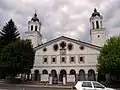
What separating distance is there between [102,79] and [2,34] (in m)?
27.4

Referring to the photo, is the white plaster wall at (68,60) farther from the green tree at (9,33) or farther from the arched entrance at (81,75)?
the green tree at (9,33)

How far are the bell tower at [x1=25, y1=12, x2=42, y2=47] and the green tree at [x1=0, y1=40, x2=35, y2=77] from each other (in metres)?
14.7

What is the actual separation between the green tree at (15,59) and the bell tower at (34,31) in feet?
48.1

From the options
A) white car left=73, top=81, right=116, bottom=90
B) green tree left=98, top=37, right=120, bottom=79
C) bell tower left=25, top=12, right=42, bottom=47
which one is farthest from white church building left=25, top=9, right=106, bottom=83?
white car left=73, top=81, right=116, bottom=90

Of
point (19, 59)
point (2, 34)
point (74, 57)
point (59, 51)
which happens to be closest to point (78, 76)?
point (74, 57)

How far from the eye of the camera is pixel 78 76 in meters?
46.2

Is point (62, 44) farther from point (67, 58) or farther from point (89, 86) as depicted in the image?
point (89, 86)

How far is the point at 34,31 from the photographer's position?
2094 inches

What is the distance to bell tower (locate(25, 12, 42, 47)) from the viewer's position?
53.2 metres

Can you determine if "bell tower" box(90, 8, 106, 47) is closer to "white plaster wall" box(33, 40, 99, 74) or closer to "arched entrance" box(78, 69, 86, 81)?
"white plaster wall" box(33, 40, 99, 74)

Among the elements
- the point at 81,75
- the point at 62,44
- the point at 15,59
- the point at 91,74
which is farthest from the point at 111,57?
the point at 15,59

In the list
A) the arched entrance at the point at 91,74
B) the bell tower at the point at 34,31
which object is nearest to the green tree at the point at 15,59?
the bell tower at the point at 34,31

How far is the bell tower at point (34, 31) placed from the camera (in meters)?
53.2

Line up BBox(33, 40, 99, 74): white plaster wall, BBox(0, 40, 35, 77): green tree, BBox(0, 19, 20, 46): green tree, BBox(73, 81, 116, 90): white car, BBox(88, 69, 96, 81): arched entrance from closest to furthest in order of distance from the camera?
BBox(73, 81, 116, 90): white car → BBox(0, 40, 35, 77): green tree → BBox(0, 19, 20, 46): green tree → BBox(33, 40, 99, 74): white plaster wall → BBox(88, 69, 96, 81): arched entrance
